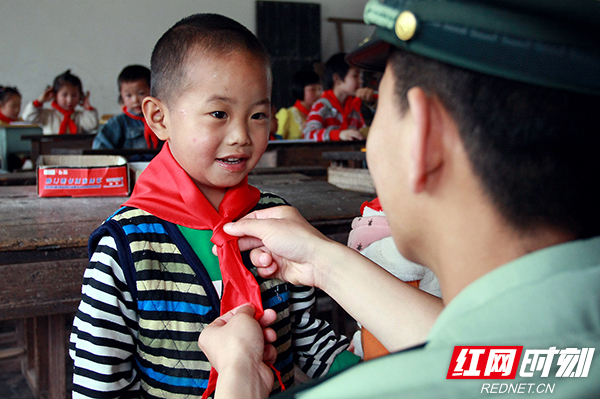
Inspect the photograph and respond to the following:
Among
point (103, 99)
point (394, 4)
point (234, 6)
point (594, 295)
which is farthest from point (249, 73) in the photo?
point (234, 6)

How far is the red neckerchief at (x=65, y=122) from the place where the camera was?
6324 mm

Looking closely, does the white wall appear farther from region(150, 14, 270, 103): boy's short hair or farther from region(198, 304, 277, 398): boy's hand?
region(198, 304, 277, 398): boy's hand

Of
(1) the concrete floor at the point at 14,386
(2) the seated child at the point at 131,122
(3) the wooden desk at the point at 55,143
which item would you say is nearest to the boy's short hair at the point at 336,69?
(2) the seated child at the point at 131,122

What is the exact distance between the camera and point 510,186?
1.69 feet

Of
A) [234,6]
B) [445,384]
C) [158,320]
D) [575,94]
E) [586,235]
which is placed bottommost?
[158,320]

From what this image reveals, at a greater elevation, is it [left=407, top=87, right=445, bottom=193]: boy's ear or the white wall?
the white wall

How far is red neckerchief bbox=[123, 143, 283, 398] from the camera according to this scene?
0.94 metres

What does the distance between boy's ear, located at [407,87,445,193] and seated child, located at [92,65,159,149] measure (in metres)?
3.47

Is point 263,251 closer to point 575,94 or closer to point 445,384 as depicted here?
point 445,384

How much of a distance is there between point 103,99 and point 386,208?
8.49 meters

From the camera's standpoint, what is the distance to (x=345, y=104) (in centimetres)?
559

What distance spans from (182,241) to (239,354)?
11.1 inches

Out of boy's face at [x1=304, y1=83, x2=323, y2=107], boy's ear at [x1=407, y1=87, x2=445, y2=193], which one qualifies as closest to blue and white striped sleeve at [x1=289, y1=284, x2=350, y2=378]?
boy's ear at [x1=407, y1=87, x2=445, y2=193]

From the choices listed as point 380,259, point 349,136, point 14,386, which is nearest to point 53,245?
point 380,259
